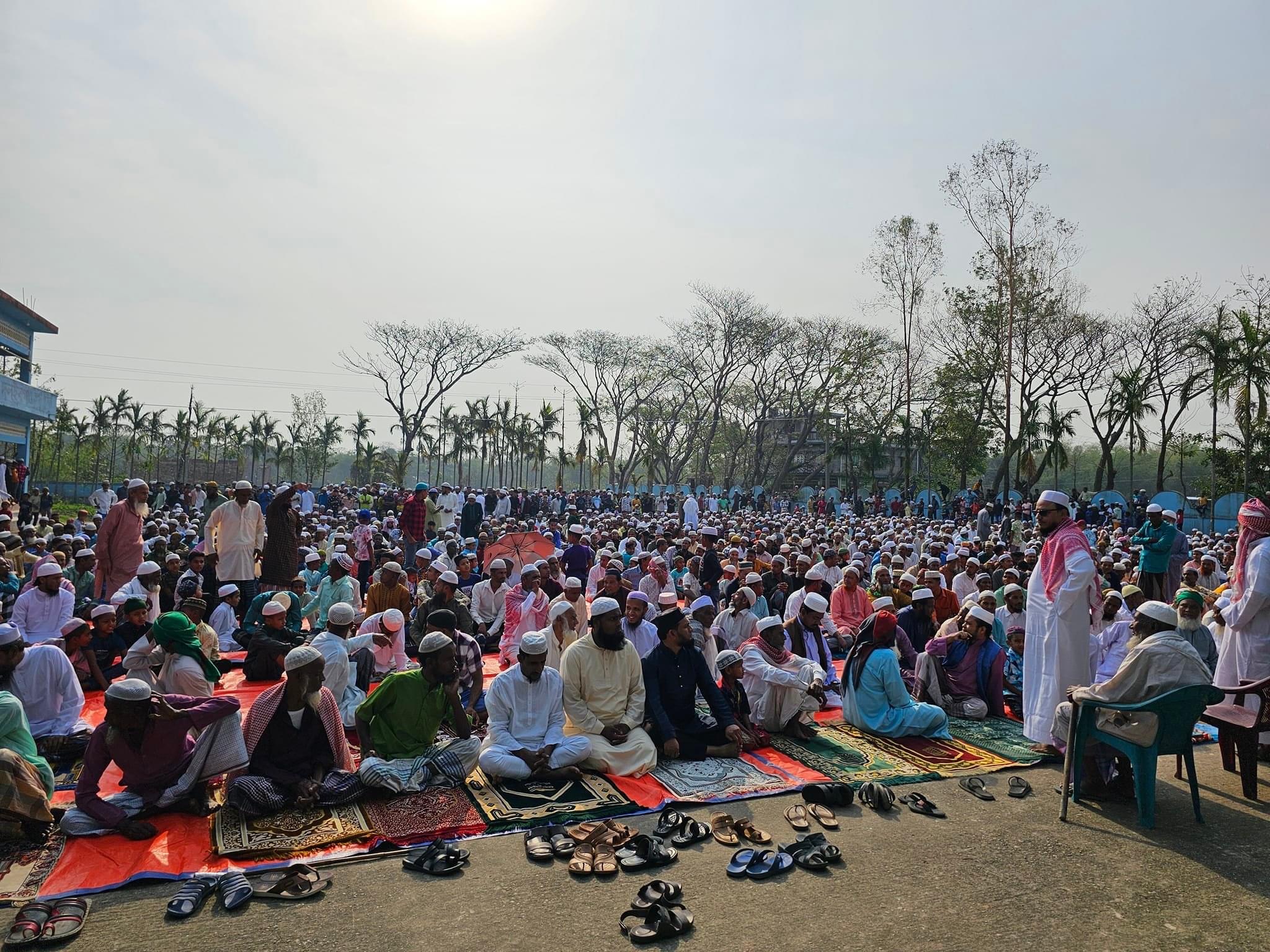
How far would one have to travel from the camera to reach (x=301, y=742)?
4.35 m

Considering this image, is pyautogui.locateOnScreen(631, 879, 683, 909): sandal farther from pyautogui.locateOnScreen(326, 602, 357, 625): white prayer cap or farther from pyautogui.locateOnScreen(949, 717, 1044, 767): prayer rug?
pyautogui.locateOnScreen(326, 602, 357, 625): white prayer cap

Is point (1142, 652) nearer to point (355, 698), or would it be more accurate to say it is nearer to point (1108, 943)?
point (1108, 943)

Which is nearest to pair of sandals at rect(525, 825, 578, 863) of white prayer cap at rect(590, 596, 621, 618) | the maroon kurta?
white prayer cap at rect(590, 596, 621, 618)

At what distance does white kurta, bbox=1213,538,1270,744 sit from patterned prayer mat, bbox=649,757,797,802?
2861 mm

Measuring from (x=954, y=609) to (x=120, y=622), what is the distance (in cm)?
725

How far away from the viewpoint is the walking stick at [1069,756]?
4164mm

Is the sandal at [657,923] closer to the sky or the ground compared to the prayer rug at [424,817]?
closer to the sky

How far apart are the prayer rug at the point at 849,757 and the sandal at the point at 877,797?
0.69ft

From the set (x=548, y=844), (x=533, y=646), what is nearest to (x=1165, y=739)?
(x=548, y=844)

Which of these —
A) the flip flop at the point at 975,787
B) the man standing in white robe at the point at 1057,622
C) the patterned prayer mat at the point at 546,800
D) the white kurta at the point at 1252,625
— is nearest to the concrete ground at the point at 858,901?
the patterned prayer mat at the point at 546,800

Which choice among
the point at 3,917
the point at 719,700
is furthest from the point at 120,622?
the point at 719,700

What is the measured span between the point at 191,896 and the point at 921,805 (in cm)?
323

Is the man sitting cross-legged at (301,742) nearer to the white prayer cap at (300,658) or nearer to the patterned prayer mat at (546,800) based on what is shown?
the white prayer cap at (300,658)

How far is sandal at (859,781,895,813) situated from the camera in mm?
4289
